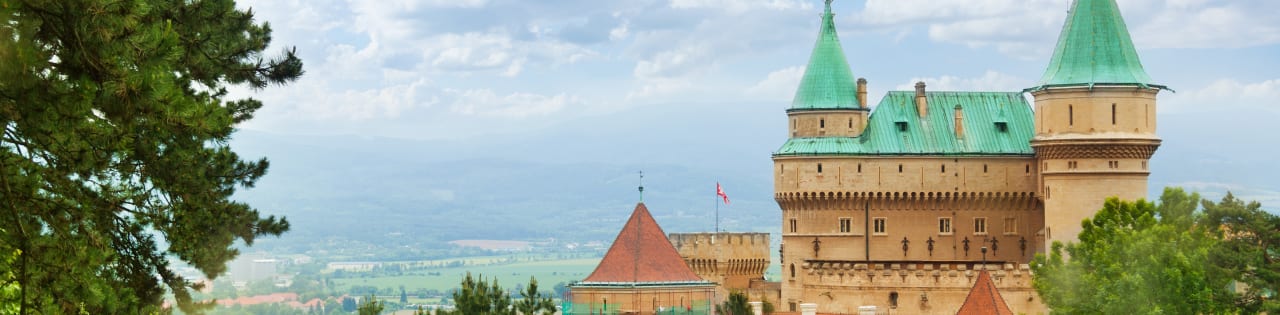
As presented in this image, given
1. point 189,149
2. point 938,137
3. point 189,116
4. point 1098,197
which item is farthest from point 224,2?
point 938,137

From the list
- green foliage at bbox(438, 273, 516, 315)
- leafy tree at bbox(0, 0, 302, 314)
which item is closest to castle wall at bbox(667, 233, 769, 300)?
green foliage at bbox(438, 273, 516, 315)

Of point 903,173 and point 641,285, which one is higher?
point 903,173

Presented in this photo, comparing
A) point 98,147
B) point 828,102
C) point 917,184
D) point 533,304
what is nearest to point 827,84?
point 828,102

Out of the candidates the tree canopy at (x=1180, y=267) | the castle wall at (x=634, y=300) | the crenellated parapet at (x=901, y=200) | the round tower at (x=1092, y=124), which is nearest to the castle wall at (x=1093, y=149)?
the round tower at (x=1092, y=124)

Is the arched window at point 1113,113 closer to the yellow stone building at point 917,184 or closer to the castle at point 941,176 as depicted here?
the castle at point 941,176

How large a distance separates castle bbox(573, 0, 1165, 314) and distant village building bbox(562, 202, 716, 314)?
0.15m

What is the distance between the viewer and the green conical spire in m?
91.6

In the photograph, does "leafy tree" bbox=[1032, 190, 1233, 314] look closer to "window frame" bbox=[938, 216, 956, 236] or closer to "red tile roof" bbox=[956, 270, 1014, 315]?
"red tile roof" bbox=[956, 270, 1014, 315]

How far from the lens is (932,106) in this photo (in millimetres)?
94812

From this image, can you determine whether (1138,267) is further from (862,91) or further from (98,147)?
(98,147)

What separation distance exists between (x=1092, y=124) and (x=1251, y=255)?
21564mm

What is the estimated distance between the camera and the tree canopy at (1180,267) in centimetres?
6125

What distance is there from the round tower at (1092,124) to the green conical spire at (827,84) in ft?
31.2

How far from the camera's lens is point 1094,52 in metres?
84.2
